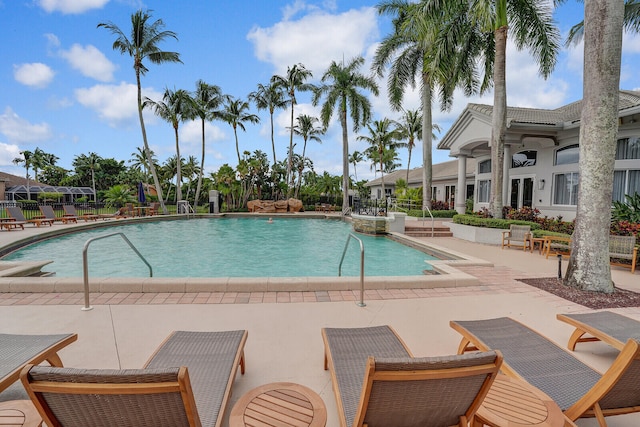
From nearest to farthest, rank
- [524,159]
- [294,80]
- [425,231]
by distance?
[425,231]
[524,159]
[294,80]

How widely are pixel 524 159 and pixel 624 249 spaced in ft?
35.7

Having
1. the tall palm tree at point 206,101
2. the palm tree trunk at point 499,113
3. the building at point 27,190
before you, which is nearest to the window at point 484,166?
the palm tree trunk at point 499,113

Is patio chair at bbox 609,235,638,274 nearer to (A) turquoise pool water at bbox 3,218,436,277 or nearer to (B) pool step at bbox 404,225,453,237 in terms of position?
(A) turquoise pool water at bbox 3,218,436,277

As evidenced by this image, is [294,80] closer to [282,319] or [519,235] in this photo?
[519,235]

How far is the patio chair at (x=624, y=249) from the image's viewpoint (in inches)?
283

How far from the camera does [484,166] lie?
1967 cm

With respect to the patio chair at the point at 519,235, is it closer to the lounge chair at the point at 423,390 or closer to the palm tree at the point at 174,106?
the lounge chair at the point at 423,390

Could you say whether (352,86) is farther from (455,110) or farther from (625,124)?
(625,124)

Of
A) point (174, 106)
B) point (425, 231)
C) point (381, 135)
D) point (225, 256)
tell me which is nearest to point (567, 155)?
point (425, 231)

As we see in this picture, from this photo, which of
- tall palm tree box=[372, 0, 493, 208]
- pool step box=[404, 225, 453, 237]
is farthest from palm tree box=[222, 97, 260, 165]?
pool step box=[404, 225, 453, 237]

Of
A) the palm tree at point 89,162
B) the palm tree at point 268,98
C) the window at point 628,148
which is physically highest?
the palm tree at point 268,98

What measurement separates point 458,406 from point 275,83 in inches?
1286

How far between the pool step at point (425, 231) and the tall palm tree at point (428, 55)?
362 centimetres

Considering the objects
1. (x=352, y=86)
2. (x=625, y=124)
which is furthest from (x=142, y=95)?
(x=625, y=124)
